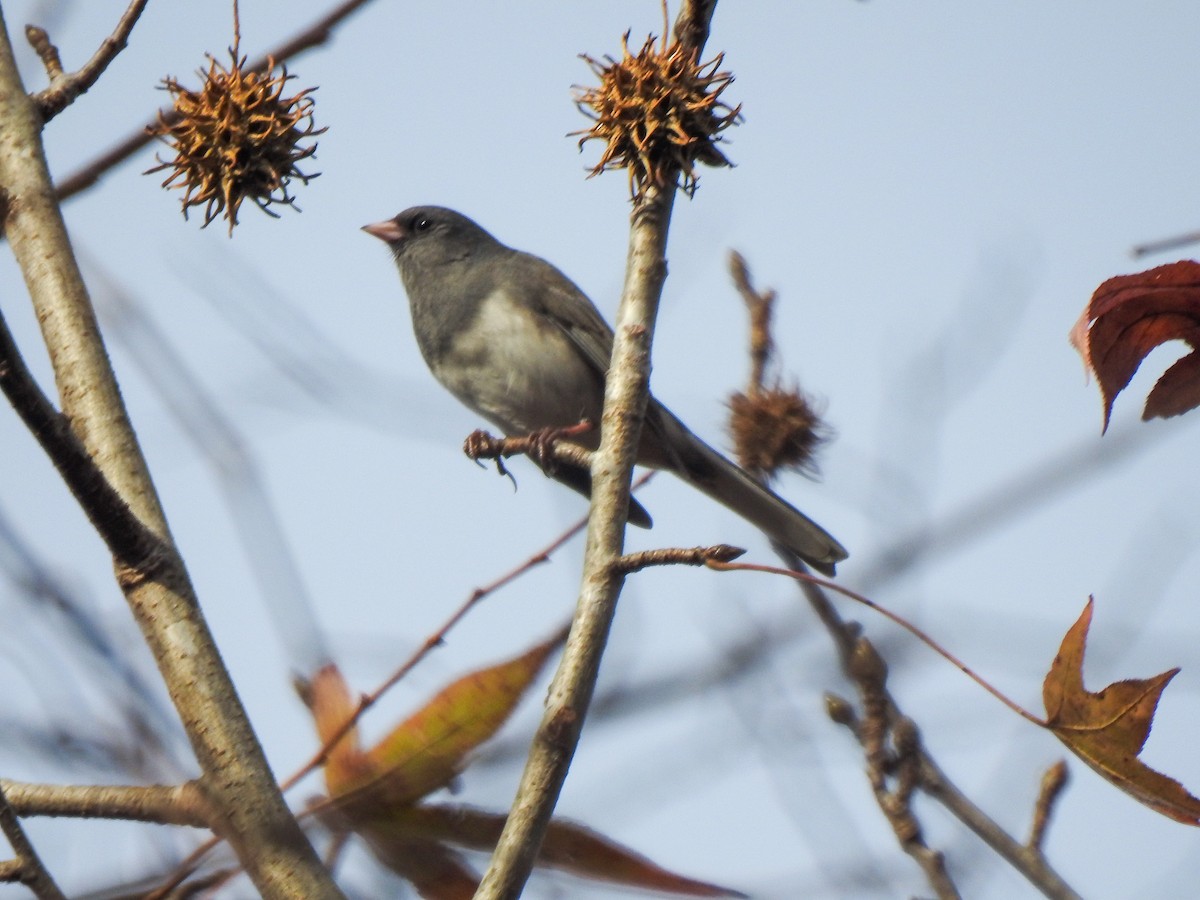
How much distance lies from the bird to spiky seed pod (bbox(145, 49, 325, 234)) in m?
1.89

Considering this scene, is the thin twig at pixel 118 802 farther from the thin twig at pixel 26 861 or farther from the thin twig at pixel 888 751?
the thin twig at pixel 888 751

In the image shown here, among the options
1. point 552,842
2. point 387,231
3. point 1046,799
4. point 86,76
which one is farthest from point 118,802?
point 387,231

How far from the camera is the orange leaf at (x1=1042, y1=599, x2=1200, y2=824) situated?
117 centimetres

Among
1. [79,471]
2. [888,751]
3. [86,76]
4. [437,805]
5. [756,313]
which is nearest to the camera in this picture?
Answer: [79,471]

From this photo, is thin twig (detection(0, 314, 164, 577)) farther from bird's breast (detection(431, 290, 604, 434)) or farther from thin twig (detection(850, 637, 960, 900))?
bird's breast (detection(431, 290, 604, 434))

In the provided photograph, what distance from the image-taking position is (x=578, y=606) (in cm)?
126

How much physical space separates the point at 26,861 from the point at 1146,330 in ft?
3.57

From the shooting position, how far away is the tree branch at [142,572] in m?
1.19

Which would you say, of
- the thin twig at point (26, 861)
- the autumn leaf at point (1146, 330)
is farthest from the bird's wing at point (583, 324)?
the thin twig at point (26, 861)

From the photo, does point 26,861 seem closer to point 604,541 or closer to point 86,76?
point 604,541

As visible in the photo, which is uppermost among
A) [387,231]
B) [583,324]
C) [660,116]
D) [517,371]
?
[387,231]

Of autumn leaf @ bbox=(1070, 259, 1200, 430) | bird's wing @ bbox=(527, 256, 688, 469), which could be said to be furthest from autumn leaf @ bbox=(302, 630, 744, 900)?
bird's wing @ bbox=(527, 256, 688, 469)

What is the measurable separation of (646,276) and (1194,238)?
57cm

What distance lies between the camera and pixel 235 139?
5.34 feet
